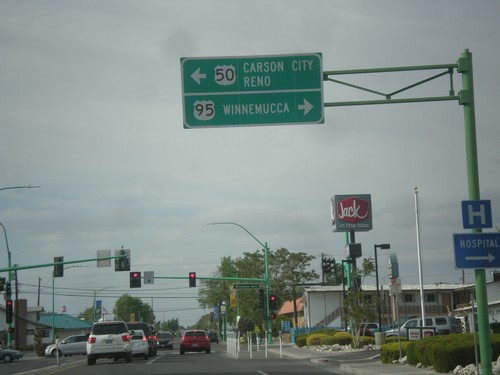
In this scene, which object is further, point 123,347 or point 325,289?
point 325,289

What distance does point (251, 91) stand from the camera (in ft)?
56.4

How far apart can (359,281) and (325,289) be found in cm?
3640

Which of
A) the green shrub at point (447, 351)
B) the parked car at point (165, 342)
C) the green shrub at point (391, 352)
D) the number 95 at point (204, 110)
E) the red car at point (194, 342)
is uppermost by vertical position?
the number 95 at point (204, 110)

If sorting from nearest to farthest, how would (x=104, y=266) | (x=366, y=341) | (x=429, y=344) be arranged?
1. (x=429, y=344)
2. (x=366, y=341)
3. (x=104, y=266)

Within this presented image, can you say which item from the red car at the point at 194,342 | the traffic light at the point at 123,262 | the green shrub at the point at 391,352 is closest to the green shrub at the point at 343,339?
the red car at the point at 194,342

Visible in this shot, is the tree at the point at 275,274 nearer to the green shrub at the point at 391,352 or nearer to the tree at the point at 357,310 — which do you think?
the tree at the point at 357,310

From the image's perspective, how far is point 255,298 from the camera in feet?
290

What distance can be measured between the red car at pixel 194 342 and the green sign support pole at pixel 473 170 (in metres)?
37.3

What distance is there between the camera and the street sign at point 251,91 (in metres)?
17.2

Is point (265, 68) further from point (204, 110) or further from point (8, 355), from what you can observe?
point (8, 355)

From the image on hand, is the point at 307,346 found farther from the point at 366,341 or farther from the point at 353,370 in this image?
the point at 353,370

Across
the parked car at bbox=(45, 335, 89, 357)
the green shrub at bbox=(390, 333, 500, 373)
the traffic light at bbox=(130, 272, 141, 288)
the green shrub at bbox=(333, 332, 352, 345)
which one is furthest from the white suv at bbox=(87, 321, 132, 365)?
the parked car at bbox=(45, 335, 89, 357)

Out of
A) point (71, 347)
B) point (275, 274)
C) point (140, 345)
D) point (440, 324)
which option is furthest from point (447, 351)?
point (275, 274)

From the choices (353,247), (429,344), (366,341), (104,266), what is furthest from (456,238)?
(353,247)
